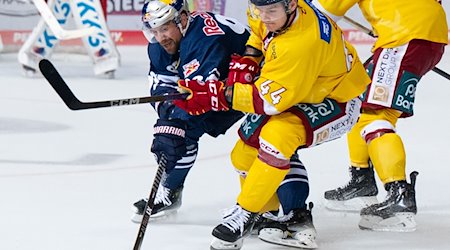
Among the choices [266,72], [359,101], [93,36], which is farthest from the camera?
[93,36]

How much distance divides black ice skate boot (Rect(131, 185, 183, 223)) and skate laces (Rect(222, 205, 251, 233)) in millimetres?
440

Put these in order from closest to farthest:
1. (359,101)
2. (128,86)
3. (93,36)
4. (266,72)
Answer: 1. (266,72)
2. (359,101)
3. (128,86)
4. (93,36)

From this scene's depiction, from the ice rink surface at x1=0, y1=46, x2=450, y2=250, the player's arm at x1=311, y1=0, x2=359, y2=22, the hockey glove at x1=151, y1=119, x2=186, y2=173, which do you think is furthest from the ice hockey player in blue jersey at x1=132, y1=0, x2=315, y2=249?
the player's arm at x1=311, y1=0, x2=359, y2=22

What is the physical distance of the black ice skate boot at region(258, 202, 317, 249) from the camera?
109 inches

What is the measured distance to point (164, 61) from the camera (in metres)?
2.98

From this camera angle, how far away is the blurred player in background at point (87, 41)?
620 centimetres

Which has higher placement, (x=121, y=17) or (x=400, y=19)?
(x=400, y=19)

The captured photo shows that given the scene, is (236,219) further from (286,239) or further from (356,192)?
(356,192)

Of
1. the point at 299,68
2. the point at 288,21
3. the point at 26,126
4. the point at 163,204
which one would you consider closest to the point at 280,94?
the point at 299,68

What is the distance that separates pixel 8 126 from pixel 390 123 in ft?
6.91

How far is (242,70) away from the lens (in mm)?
2762

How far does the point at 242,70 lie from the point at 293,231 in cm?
45

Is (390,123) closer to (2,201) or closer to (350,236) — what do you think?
(350,236)

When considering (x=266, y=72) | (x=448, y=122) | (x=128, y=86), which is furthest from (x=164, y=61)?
(x=128, y=86)
